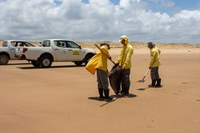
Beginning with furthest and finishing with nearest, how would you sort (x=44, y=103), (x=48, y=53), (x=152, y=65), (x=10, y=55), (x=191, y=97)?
(x=10, y=55) < (x=48, y=53) < (x=152, y=65) < (x=191, y=97) < (x=44, y=103)

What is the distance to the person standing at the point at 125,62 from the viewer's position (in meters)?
10.6

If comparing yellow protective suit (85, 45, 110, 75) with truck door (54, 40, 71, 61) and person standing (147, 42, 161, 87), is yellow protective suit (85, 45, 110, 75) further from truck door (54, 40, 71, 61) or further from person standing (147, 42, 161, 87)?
truck door (54, 40, 71, 61)

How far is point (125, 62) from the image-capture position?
1066cm

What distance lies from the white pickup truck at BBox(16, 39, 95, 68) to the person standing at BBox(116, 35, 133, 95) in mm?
11002

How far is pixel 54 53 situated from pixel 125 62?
11.7 m

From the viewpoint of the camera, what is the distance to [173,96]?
34.9 feet

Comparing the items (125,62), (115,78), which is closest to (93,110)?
(115,78)

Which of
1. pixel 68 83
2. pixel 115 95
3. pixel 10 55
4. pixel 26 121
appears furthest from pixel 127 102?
pixel 10 55

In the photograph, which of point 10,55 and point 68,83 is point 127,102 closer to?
point 68,83

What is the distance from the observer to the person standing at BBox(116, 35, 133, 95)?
10.6m

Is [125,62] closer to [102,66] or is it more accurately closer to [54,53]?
[102,66]

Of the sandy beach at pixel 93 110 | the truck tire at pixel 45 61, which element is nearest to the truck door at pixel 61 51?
the truck tire at pixel 45 61

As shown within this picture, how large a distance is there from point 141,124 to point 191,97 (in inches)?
141

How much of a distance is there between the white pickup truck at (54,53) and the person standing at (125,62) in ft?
36.1
